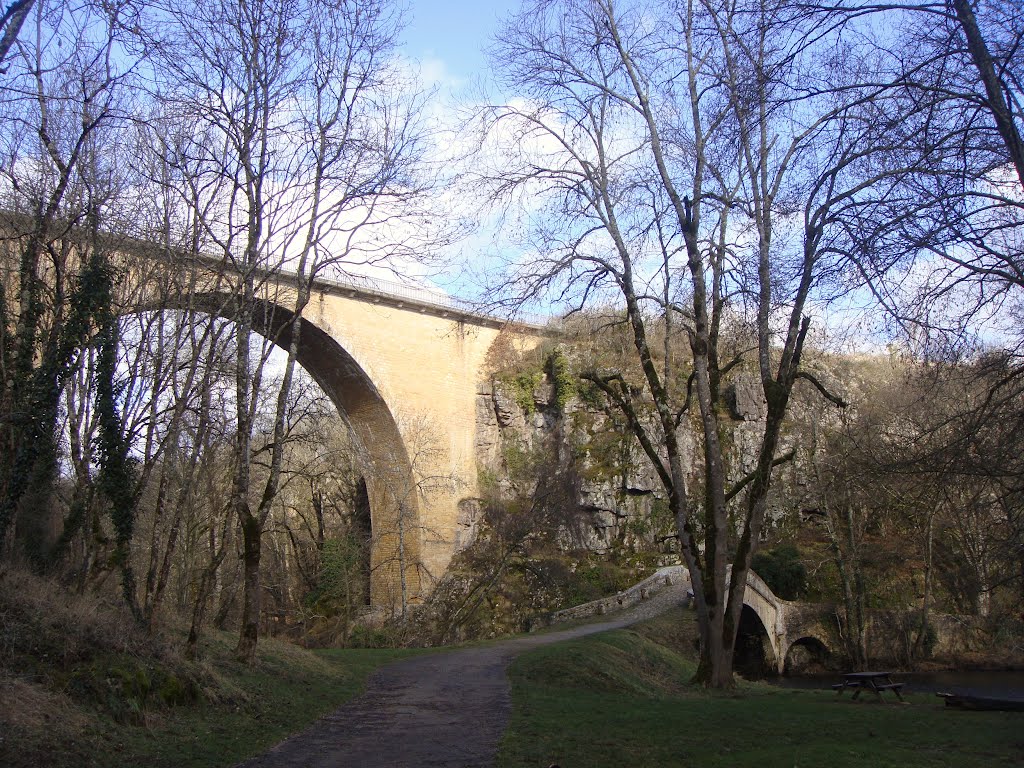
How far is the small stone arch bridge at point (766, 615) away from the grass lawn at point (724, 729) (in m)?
12.0

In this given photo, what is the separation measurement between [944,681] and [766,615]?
568 cm

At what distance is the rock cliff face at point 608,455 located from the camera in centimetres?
3109

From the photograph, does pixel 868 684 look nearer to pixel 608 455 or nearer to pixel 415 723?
pixel 415 723

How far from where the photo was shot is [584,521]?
102 feet

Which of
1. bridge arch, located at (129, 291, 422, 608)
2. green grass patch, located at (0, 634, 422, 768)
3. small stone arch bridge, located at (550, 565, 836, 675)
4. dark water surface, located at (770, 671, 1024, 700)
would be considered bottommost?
dark water surface, located at (770, 671, 1024, 700)

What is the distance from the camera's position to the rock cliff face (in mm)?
31094

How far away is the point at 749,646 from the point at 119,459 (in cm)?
2439

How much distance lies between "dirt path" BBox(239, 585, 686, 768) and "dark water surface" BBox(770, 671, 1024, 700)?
11959 millimetres

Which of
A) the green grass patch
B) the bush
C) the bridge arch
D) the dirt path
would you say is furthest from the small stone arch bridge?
the green grass patch

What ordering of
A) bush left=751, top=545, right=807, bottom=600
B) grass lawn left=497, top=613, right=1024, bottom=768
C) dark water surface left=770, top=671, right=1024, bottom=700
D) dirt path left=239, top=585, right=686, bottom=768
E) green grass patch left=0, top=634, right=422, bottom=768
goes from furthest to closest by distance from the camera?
bush left=751, top=545, right=807, bottom=600 → dark water surface left=770, top=671, right=1024, bottom=700 → dirt path left=239, top=585, right=686, bottom=768 → grass lawn left=497, top=613, right=1024, bottom=768 → green grass patch left=0, top=634, right=422, bottom=768

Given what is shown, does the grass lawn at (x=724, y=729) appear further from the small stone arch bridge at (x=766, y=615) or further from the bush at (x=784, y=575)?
the bush at (x=784, y=575)

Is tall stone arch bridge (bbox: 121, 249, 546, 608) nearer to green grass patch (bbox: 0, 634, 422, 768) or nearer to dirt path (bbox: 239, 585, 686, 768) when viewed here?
dirt path (bbox: 239, 585, 686, 768)

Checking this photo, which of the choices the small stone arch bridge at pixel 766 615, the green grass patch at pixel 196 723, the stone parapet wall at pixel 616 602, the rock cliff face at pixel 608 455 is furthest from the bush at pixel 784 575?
the green grass patch at pixel 196 723

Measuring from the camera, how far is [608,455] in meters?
32.3
